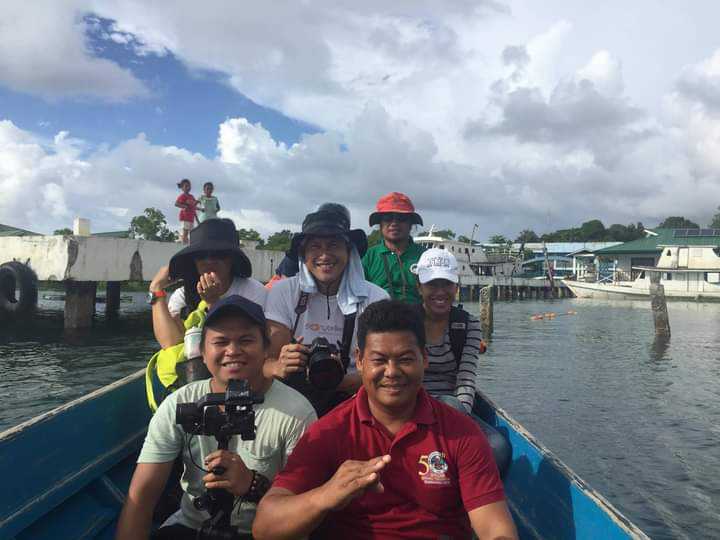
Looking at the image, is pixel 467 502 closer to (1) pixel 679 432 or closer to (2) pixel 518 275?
(1) pixel 679 432

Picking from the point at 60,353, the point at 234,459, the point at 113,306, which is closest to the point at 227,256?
the point at 234,459

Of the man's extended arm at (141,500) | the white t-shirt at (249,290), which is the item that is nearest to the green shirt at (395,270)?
the white t-shirt at (249,290)

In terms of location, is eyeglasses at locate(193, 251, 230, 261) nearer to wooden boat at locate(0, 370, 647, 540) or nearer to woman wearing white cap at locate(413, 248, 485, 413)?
wooden boat at locate(0, 370, 647, 540)

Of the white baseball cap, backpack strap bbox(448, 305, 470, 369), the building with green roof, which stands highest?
the building with green roof

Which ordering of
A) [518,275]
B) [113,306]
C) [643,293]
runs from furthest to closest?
[518,275] → [643,293] → [113,306]

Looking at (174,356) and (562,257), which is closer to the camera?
(174,356)

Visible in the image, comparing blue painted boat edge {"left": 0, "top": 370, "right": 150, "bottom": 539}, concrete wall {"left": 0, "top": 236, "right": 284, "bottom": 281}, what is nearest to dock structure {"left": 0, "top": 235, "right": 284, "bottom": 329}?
concrete wall {"left": 0, "top": 236, "right": 284, "bottom": 281}

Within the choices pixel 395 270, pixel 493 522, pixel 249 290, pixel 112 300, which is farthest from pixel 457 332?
pixel 112 300

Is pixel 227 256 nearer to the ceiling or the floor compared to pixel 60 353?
nearer to the ceiling

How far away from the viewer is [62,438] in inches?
131

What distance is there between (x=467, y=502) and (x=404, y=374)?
0.57m

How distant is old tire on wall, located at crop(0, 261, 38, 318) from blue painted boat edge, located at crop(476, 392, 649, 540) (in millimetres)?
14723

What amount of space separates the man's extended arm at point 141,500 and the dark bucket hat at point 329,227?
5.34ft

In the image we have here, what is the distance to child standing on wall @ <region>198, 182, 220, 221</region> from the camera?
43.1 feet
